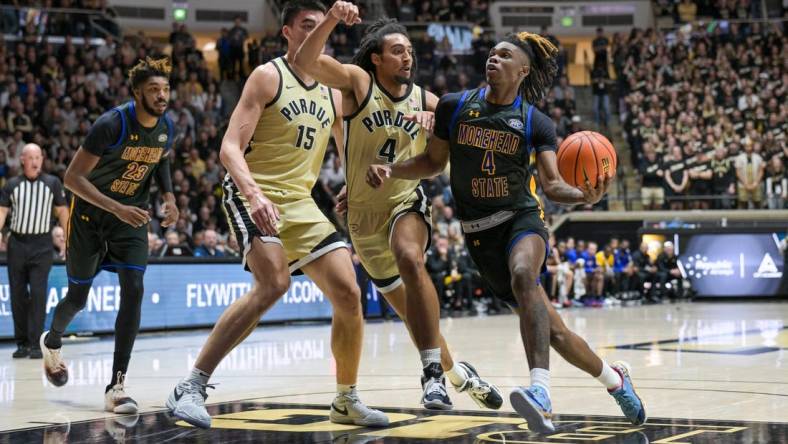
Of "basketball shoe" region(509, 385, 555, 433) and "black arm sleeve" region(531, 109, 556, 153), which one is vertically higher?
"black arm sleeve" region(531, 109, 556, 153)

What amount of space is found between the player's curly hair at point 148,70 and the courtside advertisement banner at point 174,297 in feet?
18.4

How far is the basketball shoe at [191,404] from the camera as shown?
534cm

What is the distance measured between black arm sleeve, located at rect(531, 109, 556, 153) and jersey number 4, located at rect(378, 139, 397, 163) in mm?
898

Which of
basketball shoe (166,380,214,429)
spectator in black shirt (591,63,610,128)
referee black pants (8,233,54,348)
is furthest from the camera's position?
spectator in black shirt (591,63,610,128)

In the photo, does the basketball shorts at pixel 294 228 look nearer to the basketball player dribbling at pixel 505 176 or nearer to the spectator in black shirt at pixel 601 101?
the basketball player dribbling at pixel 505 176

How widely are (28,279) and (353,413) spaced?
20.5 feet

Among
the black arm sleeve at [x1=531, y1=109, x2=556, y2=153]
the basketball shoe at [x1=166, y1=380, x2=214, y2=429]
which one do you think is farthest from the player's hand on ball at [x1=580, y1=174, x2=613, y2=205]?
the basketball shoe at [x1=166, y1=380, x2=214, y2=429]

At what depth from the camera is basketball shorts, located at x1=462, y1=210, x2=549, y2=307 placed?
18.2 ft

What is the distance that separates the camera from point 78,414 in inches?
252

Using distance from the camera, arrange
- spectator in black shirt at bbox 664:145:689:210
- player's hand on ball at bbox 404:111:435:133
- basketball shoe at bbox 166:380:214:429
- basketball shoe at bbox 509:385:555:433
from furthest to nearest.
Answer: spectator in black shirt at bbox 664:145:689:210 → player's hand on ball at bbox 404:111:435:133 → basketball shoe at bbox 166:380:214:429 → basketball shoe at bbox 509:385:555:433

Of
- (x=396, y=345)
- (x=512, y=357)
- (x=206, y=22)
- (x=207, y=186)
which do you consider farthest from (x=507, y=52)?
(x=206, y=22)

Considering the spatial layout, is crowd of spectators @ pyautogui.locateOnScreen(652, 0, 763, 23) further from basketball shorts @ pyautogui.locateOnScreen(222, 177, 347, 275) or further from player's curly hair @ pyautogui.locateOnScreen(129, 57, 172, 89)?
basketball shorts @ pyautogui.locateOnScreen(222, 177, 347, 275)

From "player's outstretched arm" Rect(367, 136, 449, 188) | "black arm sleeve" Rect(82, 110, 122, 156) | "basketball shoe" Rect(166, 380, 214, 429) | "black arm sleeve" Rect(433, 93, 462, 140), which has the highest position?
"black arm sleeve" Rect(82, 110, 122, 156)

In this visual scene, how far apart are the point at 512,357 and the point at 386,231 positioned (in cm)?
398
